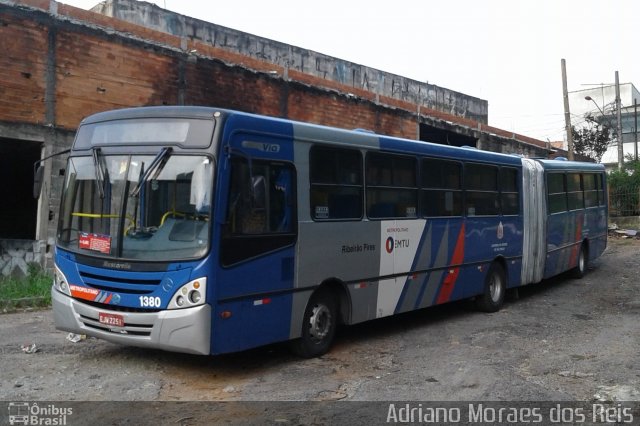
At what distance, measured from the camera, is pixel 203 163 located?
579cm

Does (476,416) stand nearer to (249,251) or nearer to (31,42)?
(249,251)

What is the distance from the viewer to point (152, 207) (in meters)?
5.80

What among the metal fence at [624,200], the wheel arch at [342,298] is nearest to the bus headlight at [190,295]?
the wheel arch at [342,298]

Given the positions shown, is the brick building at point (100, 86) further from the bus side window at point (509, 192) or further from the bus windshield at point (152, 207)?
the bus side window at point (509, 192)

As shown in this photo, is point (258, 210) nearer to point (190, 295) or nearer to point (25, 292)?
point (190, 295)

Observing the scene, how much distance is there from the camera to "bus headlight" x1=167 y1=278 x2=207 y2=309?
220 inches

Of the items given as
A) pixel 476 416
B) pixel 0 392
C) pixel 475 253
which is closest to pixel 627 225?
pixel 475 253

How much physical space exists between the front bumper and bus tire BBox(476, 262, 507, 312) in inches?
→ 239

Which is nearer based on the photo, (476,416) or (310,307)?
(476,416)

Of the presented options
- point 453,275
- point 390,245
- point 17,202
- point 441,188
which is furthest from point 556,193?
point 17,202

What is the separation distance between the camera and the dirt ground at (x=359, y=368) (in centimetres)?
564

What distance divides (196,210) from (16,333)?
404 centimetres

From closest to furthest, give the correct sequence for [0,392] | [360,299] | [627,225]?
[0,392], [360,299], [627,225]

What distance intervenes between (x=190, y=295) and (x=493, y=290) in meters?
6.58
